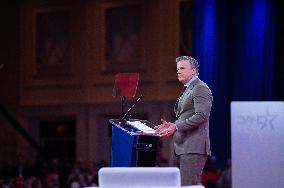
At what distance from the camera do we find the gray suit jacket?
4094 mm

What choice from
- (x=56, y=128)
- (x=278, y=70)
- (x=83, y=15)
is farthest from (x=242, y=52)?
(x=56, y=128)

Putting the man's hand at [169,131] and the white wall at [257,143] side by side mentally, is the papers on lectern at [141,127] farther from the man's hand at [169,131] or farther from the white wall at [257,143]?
the white wall at [257,143]

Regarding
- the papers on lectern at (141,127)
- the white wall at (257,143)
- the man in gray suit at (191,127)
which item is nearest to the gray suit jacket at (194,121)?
the man in gray suit at (191,127)

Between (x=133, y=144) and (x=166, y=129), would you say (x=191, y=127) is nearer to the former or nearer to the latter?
(x=166, y=129)

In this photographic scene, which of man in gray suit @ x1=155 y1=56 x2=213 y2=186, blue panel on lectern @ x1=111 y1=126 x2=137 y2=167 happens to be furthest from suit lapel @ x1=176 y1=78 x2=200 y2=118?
blue panel on lectern @ x1=111 y1=126 x2=137 y2=167

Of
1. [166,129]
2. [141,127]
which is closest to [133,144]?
[141,127]

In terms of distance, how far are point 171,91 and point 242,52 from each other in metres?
2.29

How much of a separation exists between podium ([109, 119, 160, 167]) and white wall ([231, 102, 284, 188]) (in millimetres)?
1833

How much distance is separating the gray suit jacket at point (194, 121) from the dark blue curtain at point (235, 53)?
16.0 feet

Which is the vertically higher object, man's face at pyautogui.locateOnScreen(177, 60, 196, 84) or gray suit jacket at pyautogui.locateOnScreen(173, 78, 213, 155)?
man's face at pyautogui.locateOnScreen(177, 60, 196, 84)

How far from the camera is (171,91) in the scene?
11203 millimetres

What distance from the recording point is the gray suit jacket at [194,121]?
13.4ft

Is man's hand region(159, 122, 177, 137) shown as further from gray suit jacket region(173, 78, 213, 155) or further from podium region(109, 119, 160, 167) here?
podium region(109, 119, 160, 167)

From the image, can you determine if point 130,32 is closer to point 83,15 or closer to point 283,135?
point 83,15
